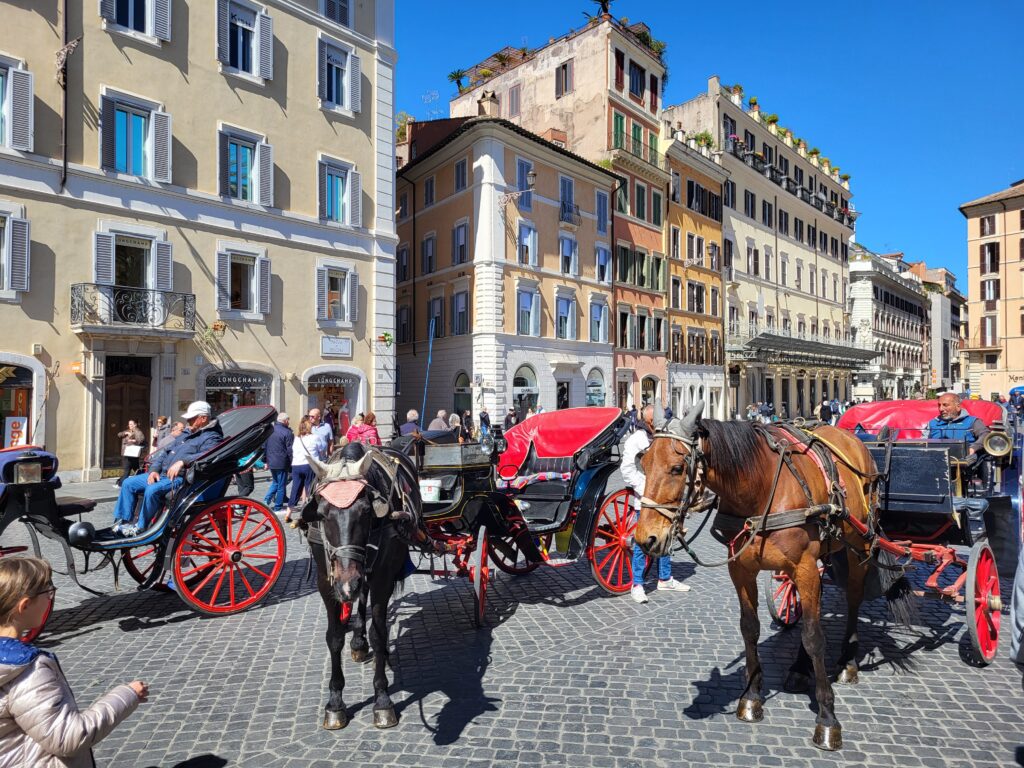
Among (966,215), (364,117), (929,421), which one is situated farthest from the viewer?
(966,215)

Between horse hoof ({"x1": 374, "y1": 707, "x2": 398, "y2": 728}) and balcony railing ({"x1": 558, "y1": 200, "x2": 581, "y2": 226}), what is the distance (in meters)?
26.0

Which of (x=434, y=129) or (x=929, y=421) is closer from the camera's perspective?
(x=929, y=421)

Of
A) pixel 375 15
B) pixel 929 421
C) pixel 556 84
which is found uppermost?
pixel 556 84

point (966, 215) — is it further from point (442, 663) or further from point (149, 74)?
point (442, 663)

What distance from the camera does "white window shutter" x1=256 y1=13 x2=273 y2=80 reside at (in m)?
18.3

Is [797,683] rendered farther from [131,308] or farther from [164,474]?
[131,308]

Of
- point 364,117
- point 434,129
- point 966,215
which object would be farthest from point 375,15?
point 966,215

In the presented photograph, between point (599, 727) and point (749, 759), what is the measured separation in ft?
2.57

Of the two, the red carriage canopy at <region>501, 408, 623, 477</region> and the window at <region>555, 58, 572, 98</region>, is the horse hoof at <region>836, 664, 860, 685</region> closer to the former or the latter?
the red carriage canopy at <region>501, 408, 623, 477</region>

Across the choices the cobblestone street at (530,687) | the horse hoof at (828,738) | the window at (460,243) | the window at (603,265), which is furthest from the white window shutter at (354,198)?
the horse hoof at (828,738)

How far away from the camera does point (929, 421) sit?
712 cm

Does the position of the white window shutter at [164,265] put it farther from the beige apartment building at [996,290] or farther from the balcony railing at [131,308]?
the beige apartment building at [996,290]

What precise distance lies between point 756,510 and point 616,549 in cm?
292

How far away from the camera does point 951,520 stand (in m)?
5.10
